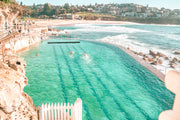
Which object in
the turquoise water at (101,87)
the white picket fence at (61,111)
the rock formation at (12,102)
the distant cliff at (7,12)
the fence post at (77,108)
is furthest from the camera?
the distant cliff at (7,12)

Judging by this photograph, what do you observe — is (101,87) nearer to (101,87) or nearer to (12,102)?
(101,87)

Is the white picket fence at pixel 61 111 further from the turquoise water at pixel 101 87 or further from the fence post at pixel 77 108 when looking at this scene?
the turquoise water at pixel 101 87

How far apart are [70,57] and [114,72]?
748cm

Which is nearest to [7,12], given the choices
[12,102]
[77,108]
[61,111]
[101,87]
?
[101,87]

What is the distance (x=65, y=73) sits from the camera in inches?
608

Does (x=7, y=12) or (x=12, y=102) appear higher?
(x=7, y=12)

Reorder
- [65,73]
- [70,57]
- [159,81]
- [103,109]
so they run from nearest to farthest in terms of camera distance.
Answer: [103,109] < [159,81] < [65,73] < [70,57]

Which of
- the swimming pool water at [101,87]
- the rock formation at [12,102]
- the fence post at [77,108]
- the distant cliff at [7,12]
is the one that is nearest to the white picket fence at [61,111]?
the fence post at [77,108]

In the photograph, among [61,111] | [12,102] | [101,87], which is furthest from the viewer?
[101,87]

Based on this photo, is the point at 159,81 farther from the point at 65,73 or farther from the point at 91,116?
the point at 65,73

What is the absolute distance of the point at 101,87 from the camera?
12742 mm

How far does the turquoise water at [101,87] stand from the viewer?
32.0ft

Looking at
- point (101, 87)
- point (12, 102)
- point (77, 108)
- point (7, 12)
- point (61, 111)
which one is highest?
point (7, 12)

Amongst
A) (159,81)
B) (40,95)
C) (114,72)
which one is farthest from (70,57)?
(159,81)
